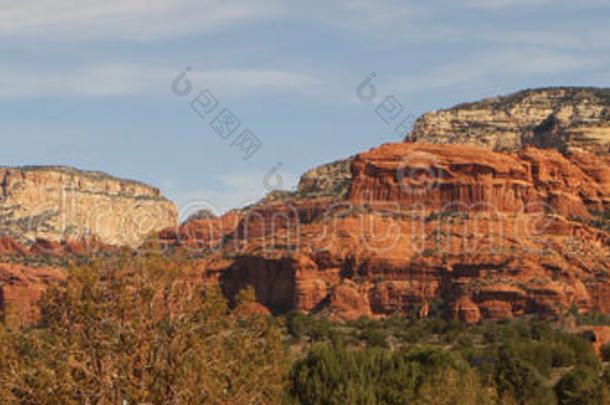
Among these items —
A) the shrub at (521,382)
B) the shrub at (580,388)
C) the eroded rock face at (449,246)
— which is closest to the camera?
the shrub at (580,388)

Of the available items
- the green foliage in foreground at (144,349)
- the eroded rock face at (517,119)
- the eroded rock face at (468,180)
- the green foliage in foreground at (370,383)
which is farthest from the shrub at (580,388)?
the eroded rock face at (517,119)

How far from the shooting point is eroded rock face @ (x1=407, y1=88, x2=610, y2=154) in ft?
424

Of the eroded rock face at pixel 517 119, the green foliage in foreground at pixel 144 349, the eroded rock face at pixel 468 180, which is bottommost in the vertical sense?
the green foliage in foreground at pixel 144 349

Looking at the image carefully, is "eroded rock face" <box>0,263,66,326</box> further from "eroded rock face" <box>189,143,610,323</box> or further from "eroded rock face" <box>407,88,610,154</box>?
"eroded rock face" <box>407,88,610,154</box>

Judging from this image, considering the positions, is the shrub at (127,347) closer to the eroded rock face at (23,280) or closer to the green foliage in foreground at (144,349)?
the green foliage in foreground at (144,349)

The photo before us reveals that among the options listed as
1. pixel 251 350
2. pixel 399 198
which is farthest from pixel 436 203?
pixel 251 350

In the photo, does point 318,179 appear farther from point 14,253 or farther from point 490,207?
point 490,207

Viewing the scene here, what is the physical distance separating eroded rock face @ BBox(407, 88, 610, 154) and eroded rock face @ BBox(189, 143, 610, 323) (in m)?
24.2

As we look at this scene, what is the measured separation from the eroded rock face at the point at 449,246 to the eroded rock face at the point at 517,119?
2419 centimetres

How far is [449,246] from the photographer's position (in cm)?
8869

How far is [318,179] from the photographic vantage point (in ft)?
481

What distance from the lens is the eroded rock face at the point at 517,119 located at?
424 feet

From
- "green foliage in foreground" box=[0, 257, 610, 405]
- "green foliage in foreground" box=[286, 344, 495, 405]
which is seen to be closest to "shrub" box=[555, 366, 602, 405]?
"green foliage in foreground" box=[286, 344, 495, 405]

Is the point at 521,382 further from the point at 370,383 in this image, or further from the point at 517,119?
the point at 517,119
